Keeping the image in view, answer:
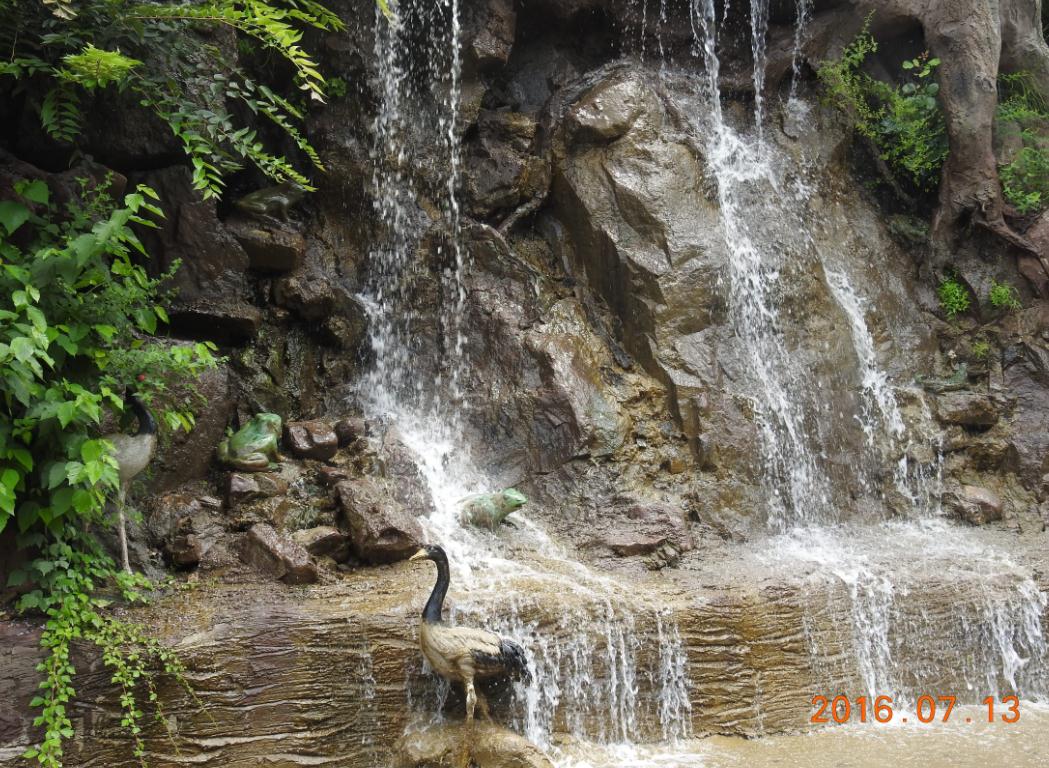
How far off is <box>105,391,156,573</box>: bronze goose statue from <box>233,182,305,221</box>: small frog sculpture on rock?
2.66 metres

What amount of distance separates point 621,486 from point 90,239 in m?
4.20

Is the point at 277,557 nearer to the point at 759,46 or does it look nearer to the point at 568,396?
the point at 568,396

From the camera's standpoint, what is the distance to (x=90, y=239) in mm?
4184

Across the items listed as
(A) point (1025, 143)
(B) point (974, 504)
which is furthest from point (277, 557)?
(A) point (1025, 143)

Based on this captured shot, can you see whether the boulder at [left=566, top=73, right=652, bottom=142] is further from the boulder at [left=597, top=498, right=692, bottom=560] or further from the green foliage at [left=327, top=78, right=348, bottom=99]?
the boulder at [left=597, top=498, right=692, bottom=560]

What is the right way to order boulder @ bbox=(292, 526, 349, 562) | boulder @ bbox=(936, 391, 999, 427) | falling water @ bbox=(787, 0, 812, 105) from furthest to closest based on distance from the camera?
falling water @ bbox=(787, 0, 812, 105)
boulder @ bbox=(936, 391, 999, 427)
boulder @ bbox=(292, 526, 349, 562)

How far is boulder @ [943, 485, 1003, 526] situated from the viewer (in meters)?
7.18

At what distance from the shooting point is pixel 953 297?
8.44 meters

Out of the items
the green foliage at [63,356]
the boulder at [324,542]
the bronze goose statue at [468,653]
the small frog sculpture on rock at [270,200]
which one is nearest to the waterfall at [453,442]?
the bronze goose statue at [468,653]

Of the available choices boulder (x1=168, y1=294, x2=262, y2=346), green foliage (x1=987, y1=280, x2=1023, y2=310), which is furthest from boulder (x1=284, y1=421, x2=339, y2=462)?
green foliage (x1=987, y1=280, x2=1023, y2=310)

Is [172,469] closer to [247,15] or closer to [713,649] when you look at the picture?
[247,15]

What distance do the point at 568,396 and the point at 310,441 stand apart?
2137 mm

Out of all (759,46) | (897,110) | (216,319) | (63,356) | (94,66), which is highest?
(759,46)

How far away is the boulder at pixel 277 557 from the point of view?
194 inches
